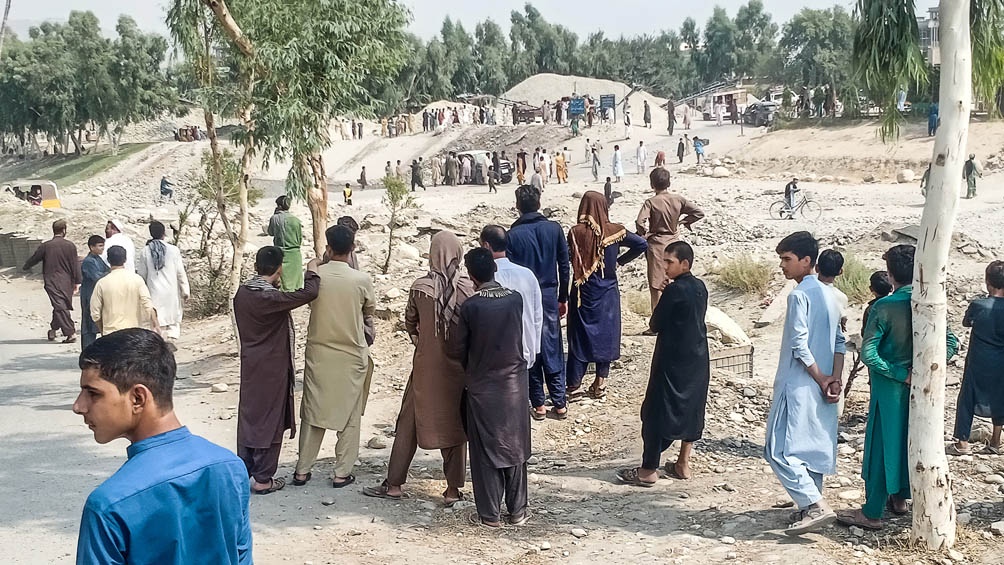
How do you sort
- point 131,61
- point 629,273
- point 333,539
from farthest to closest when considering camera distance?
point 131,61 < point 629,273 < point 333,539

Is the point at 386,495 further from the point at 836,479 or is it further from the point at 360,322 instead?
the point at 836,479

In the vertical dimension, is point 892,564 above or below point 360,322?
below

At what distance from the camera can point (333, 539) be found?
5465mm

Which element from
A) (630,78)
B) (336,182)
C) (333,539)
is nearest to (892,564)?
(333,539)

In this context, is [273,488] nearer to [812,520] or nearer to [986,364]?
[812,520]

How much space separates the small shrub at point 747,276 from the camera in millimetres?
13062

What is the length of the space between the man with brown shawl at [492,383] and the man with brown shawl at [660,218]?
11.7 feet

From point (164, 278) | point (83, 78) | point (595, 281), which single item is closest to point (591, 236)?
point (595, 281)

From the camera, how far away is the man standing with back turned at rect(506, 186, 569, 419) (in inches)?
291

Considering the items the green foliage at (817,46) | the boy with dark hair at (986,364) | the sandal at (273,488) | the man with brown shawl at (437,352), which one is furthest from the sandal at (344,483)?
the green foliage at (817,46)

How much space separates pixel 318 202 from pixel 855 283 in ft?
22.1

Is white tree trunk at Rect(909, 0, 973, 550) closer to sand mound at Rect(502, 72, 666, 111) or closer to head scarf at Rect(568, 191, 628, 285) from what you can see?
head scarf at Rect(568, 191, 628, 285)

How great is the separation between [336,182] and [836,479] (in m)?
36.7

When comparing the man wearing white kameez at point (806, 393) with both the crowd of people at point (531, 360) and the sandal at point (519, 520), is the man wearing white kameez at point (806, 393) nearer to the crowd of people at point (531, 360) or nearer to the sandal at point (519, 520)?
the crowd of people at point (531, 360)
